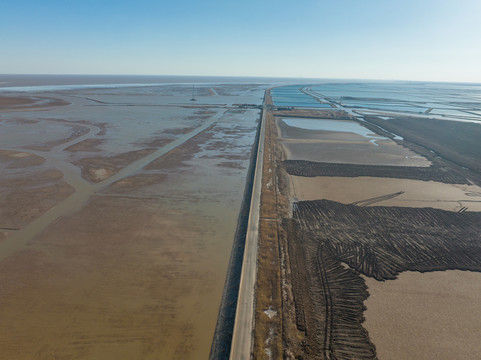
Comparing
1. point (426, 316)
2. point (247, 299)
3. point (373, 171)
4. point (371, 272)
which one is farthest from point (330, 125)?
point (247, 299)

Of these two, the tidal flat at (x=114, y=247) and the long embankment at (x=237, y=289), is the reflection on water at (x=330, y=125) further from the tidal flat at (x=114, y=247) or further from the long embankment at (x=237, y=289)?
the long embankment at (x=237, y=289)

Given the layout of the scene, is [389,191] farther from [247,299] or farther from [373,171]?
[247,299]

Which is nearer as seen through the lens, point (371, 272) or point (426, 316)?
point (426, 316)

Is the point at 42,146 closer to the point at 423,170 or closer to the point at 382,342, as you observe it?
the point at 382,342

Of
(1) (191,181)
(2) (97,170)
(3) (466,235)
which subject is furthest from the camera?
(2) (97,170)

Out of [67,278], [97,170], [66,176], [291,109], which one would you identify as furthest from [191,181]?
[291,109]

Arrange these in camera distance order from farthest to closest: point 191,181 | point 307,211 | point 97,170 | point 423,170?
point 423,170 < point 97,170 < point 191,181 < point 307,211

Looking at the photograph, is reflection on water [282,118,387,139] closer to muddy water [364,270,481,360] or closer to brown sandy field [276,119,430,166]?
brown sandy field [276,119,430,166]
